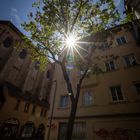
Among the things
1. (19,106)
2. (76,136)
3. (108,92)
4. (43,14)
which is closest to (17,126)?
(19,106)

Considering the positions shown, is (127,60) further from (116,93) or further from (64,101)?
(64,101)

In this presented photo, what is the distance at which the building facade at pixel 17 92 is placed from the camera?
20.1 metres

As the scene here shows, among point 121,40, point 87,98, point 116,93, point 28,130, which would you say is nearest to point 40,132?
point 28,130

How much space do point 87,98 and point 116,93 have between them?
11.1 feet

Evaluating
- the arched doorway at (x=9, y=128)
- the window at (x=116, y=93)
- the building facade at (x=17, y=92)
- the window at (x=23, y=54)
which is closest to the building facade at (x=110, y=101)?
the window at (x=116, y=93)

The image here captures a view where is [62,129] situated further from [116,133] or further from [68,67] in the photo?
[68,67]

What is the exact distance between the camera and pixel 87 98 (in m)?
13.5

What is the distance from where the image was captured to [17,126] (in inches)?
830

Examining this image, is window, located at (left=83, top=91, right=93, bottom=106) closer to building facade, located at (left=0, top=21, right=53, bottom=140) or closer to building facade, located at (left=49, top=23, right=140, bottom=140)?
building facade, located at (left=49, top=23, right=140, bottom=140)

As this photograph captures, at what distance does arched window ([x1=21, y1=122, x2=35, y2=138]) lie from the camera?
22.4 m

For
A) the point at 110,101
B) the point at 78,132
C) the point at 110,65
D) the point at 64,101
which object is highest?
the point at 110,65

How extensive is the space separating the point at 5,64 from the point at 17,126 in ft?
40.4

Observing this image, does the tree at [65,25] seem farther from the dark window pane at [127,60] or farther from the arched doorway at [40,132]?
the arched doorway at [40,132]

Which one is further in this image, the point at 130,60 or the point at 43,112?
the point at 43,112
